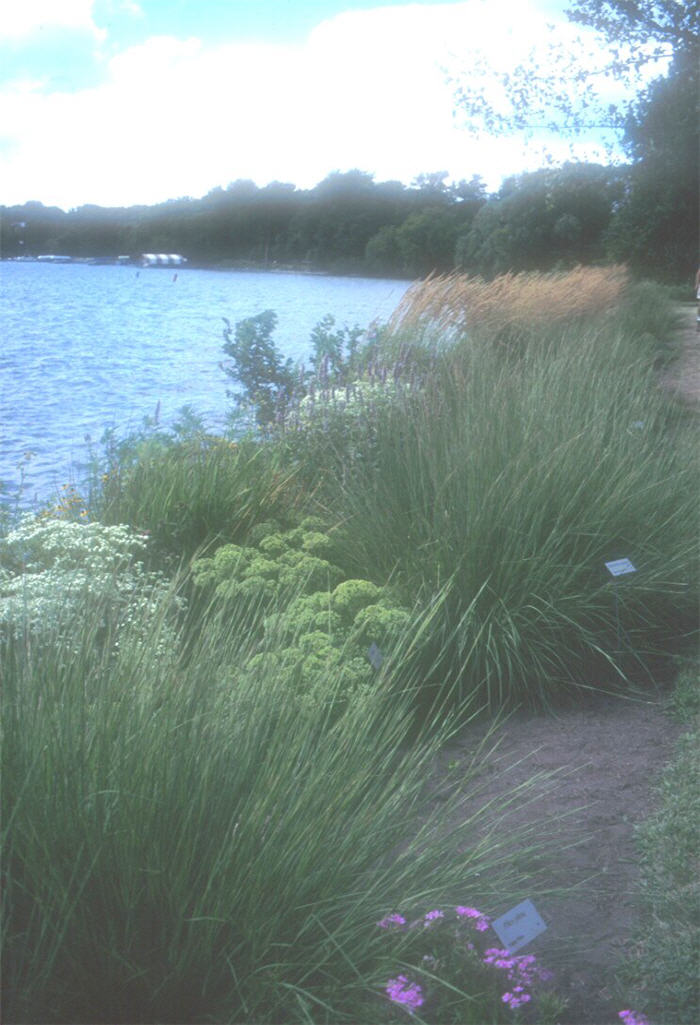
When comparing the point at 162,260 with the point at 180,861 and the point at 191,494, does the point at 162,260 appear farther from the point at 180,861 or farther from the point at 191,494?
the point at 180,861

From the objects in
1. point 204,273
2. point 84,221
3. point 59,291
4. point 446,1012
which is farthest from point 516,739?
point 59,291

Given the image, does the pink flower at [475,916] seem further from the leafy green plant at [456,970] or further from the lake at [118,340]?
the lake at [118,340]

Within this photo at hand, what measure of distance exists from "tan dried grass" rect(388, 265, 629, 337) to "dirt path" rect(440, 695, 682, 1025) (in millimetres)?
6157

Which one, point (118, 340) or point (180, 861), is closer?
point (180, 861)

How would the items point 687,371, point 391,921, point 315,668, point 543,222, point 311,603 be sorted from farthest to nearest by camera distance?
point 687,371 < point 543,222 < point 311,603 < point 315,668 < point 391,921

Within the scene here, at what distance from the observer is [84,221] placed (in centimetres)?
627

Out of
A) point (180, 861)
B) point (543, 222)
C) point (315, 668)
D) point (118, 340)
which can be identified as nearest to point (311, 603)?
point (315, 668)

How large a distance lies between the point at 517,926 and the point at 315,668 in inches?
57.0

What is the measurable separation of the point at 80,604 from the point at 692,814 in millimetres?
2073

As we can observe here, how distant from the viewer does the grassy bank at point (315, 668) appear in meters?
2.21

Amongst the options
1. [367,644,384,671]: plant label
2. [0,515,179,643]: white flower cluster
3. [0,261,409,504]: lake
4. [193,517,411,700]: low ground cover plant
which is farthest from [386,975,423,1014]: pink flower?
[0,261,409,504]: lake

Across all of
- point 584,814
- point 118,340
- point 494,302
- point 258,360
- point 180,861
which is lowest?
point 584,814

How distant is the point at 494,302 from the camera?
11.4 m

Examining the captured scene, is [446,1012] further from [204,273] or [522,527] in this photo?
[204,273]
